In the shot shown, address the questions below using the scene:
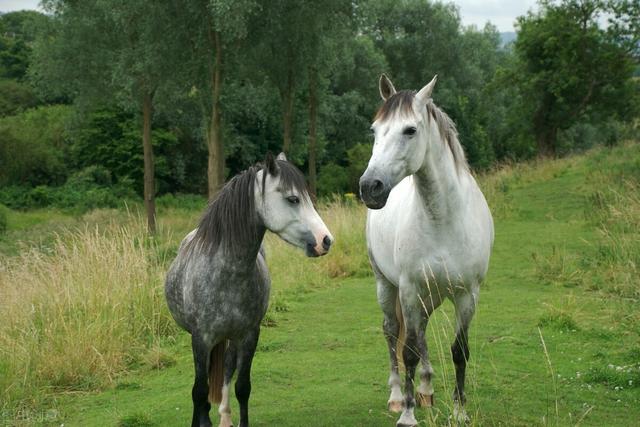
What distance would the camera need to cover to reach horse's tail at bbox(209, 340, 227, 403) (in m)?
5.07

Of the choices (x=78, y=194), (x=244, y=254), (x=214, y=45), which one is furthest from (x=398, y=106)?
(x=78, y=194)

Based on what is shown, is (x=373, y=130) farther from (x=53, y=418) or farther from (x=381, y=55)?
(x=381, y=55)

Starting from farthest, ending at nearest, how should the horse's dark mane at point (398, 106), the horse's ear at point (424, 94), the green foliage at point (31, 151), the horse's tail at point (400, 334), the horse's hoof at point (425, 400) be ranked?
the green foliage at point (31, 151)
the horse's tail at point (400, 334)
the horse's hoof at point (425, 400)
the horse's ear at point (424, 94)
the horse's dark mane at point (398, 106)

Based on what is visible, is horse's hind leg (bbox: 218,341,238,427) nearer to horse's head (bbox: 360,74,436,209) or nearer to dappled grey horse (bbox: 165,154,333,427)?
dappled grey horse (bbox: 165,154,333,427)

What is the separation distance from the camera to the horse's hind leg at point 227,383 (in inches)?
195

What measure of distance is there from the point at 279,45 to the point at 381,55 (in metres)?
19.4

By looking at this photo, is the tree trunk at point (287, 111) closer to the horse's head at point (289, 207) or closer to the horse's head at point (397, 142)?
the horse's head at point (289, 207)

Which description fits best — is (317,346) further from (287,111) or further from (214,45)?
(287,111)

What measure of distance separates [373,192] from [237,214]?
1.03 meters

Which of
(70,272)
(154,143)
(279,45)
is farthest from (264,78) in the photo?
(70,272)

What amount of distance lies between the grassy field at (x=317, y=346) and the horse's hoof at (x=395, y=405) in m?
0.12

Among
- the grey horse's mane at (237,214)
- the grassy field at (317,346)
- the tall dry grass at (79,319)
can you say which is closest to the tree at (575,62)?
the grassy field at (317,346)

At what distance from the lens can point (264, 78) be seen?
2328 centimetres

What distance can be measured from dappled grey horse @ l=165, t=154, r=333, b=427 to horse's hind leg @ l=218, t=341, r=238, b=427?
5.4 inches
